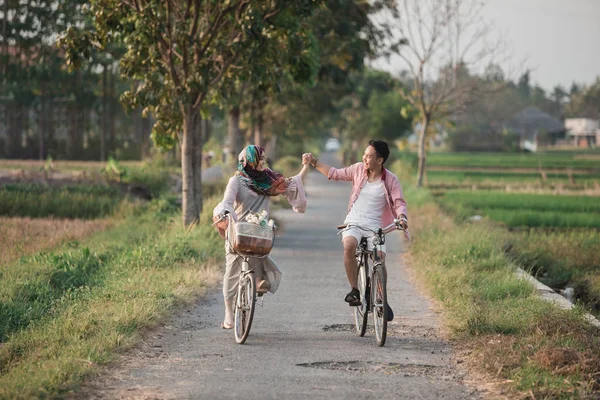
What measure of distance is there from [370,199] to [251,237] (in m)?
1.31

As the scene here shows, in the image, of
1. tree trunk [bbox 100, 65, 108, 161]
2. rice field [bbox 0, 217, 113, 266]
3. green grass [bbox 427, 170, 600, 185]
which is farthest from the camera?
tree trunk [bbox 100, 65, 108, 161]

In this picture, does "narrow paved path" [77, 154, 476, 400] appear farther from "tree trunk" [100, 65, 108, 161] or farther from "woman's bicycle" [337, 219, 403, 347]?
"tree trunk" [100, 65, 108, 161]

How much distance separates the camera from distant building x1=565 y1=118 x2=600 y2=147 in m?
128

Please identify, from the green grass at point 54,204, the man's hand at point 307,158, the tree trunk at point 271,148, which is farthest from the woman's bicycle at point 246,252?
the tree trunk at point 271,148

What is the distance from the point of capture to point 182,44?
57.2ft

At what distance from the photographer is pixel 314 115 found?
44.2 meters

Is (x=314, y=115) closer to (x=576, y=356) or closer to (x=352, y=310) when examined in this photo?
(x=352, y=310)

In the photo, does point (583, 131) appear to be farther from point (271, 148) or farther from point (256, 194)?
point (256, 194)

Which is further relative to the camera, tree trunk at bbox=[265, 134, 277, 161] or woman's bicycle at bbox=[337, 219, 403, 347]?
tree trunk at bbox=[265, 134, 277, 161]

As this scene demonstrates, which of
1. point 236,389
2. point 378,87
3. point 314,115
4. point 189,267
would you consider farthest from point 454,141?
A: point 236,389

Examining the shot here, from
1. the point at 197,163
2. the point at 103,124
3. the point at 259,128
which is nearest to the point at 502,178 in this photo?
the point at 259,128

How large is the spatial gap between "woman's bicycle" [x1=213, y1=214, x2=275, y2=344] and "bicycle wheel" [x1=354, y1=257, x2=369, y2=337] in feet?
3.28

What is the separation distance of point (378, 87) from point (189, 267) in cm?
5770

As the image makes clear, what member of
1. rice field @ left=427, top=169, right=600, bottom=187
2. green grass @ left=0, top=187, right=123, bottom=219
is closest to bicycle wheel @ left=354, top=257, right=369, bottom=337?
green grass @ left=0, top=187, right=123, bottom=219
